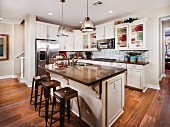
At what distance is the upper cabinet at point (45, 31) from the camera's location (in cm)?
415

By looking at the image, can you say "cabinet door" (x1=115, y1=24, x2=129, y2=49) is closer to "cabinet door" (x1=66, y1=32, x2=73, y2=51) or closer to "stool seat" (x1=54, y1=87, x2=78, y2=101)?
"cabinet door" (x1=66, y1=32, x2=73, y2=51)

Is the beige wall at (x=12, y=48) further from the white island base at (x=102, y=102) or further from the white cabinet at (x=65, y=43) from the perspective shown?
the white island base at (x=102, y=102)

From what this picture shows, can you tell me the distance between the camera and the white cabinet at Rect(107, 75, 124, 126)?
181 cm

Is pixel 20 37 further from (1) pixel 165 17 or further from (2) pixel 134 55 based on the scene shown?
(1) pixel 165 17

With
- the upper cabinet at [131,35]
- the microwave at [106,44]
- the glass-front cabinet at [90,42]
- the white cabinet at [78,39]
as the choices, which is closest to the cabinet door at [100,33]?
the microwave at [106,44]

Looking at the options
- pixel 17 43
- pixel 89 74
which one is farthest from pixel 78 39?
pixel 89 74

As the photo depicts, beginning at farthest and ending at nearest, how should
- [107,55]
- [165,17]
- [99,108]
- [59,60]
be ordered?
[107,55] < [165,17] < [59,60] < [99,108]

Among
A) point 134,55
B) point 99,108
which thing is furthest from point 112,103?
point 134,55

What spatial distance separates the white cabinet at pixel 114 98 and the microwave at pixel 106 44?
8.25ft

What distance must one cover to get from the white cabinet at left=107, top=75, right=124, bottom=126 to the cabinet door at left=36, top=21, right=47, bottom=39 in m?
3.49

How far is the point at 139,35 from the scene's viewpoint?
3.73 metres

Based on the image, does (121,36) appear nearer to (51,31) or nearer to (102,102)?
(51,31)

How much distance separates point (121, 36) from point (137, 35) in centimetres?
59

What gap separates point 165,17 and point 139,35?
35.0 inches
